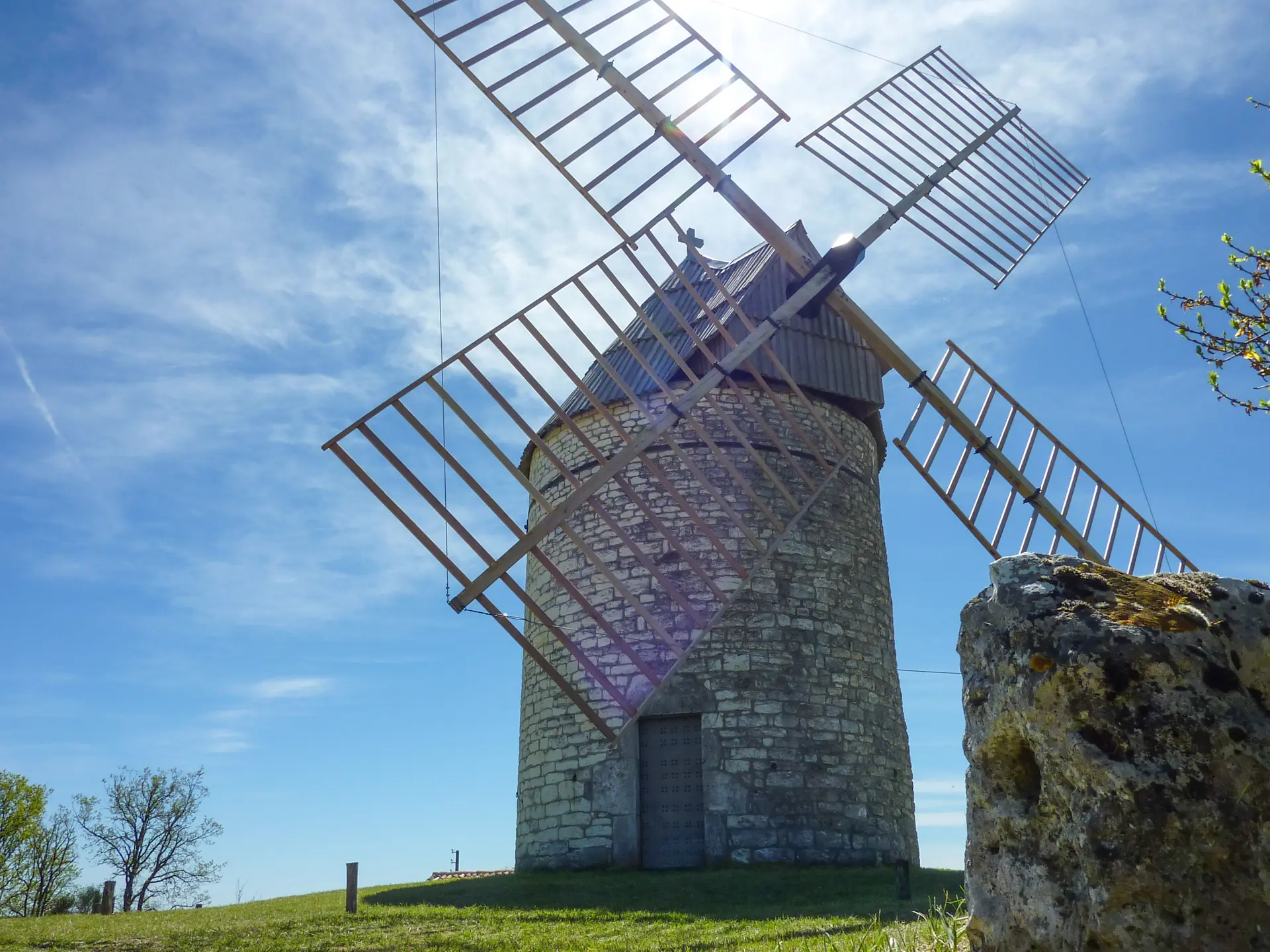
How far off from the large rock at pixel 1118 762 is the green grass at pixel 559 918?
2007 mm

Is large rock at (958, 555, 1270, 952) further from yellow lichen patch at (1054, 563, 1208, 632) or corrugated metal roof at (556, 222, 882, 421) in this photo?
corrugated metal roof at (556, 222, 882, 421)

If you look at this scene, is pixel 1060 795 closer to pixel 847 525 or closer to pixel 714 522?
pixel 714 522

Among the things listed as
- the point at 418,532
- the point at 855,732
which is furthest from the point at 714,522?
the point at 418,532

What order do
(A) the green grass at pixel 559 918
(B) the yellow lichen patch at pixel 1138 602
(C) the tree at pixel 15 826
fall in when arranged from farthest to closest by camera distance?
(C) the tree at pixel 15 826 → (A) the green grass at pixel 559 918 → (B) the yellow lichen patch at pixel 1138 602

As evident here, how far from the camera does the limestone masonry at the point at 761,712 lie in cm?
1075

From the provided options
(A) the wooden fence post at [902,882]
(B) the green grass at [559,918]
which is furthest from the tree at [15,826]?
(A) the wooden fence post at [902,882]

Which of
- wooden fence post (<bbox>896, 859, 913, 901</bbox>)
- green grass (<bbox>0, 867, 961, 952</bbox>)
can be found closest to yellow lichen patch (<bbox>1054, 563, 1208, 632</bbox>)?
green grass (<bbox>0, 867, 961, 952</bbox>)

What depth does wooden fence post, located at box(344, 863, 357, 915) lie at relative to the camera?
29.2 feet

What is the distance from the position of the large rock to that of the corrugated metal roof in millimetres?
8636

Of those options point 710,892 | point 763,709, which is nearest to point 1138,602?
point 710,892

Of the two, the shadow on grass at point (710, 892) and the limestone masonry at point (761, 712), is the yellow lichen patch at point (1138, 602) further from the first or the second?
the limestone masonry at point (761, 712)

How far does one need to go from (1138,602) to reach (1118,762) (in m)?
0.58

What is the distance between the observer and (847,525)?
Result: 1252 cm

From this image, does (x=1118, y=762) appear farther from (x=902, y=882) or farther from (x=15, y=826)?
(x=15, y=826)
